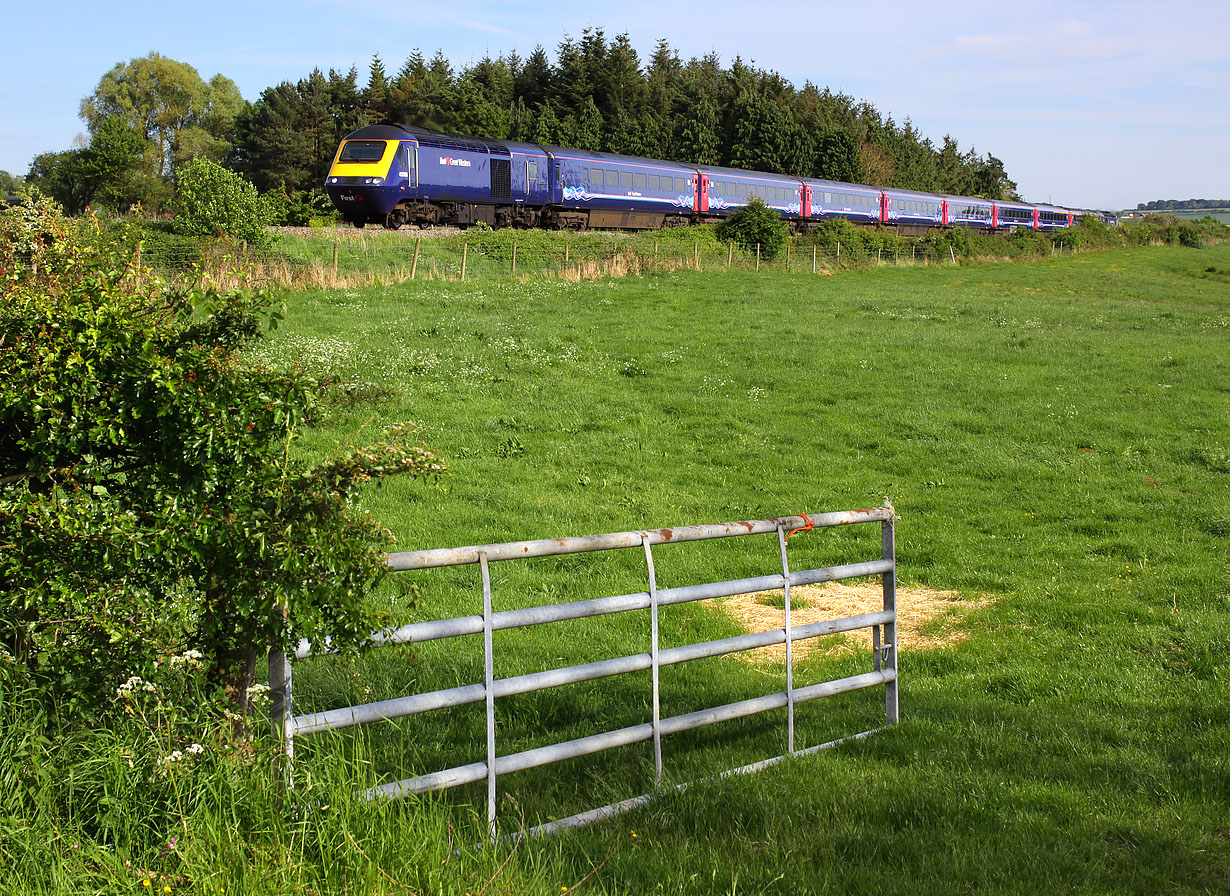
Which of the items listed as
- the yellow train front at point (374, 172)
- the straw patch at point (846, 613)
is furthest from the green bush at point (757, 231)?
the straw patch at point (846, 613)

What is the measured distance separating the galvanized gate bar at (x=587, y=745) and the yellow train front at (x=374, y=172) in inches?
1152

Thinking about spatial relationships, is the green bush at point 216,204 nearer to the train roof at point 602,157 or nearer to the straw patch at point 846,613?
the train roof at point 602,157

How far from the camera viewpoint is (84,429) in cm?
316

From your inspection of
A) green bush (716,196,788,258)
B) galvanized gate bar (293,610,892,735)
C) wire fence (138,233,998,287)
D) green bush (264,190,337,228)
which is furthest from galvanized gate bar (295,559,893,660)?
green bush (716,196,788,258)

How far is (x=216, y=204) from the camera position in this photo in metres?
25.7

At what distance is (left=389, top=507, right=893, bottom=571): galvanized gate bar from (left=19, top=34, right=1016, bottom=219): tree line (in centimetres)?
6024

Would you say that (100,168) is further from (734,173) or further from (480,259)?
(480,259)

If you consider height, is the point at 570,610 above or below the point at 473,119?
below

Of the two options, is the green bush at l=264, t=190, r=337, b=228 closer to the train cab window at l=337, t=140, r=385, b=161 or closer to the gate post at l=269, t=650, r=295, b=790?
the train cab window at l=337, t=140, r=385, b=161

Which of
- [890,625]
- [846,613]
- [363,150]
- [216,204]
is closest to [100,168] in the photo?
[363,150]

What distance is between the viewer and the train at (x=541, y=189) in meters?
31.8

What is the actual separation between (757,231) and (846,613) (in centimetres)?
2942

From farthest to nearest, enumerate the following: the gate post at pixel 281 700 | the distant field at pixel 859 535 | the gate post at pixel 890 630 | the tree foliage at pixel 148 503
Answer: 1. the gate post at pixel 890 630
2. the distant field at pixel 859 535
3. the gate post at pixel 281 700
4. the tree foliage at pixel 148 503

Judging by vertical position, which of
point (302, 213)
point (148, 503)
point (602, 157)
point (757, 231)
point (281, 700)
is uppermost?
point (602, 157)
